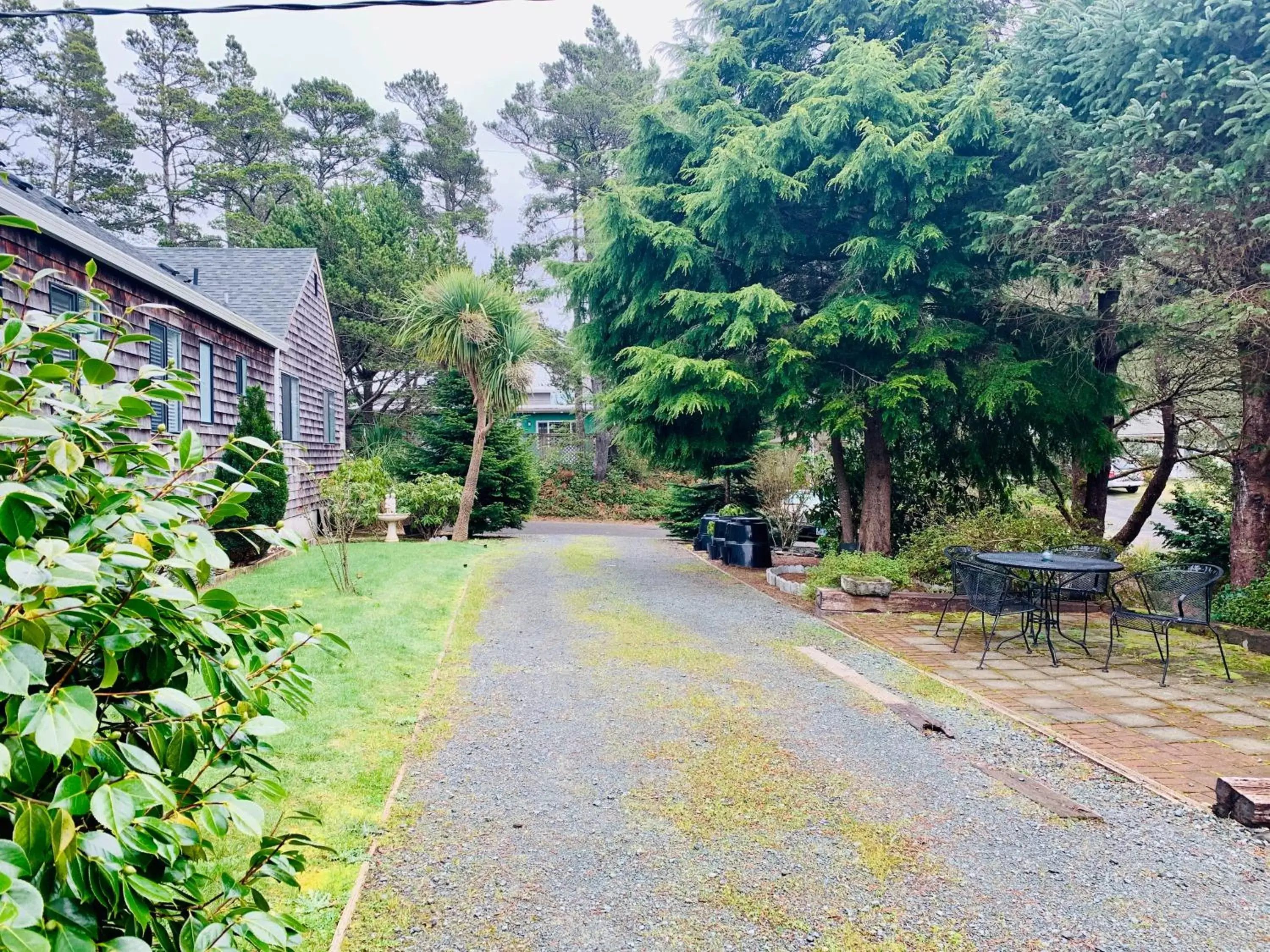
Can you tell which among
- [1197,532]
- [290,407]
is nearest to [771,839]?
[1197,532]

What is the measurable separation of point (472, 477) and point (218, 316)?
20.0 feet

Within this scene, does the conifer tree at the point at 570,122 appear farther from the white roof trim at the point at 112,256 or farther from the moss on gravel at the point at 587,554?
the white roof trim at the point at 112,256

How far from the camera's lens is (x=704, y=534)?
1394cm

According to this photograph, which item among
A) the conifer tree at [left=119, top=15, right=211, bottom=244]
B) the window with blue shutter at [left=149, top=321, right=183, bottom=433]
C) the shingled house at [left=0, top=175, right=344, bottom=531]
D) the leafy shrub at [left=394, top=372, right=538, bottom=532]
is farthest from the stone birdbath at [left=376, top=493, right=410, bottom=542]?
the conifer tree at [left=119, top=15, right=211, bottom=244]

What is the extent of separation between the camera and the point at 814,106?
28.0 feet

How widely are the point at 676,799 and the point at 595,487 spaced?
21508 mm

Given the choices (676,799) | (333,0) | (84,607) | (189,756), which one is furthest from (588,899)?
(333,0)

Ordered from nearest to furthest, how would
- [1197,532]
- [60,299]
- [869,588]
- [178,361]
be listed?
[60,299] < [869,588] < [178,361] < [1197,532]

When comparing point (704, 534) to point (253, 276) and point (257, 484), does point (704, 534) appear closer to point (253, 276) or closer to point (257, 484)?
point (257, 484)

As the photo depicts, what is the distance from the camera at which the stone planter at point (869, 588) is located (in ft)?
26.2

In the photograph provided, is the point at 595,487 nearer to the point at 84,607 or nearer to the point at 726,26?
the point at 726,26

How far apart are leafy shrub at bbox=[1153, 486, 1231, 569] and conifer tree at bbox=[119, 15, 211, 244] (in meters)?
29.1

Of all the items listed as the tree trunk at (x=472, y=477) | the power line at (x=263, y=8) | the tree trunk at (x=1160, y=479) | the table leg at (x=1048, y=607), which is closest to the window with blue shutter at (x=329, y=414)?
the tree trunk at (x=472, y=477)

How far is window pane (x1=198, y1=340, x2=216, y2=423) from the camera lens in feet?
32.2
